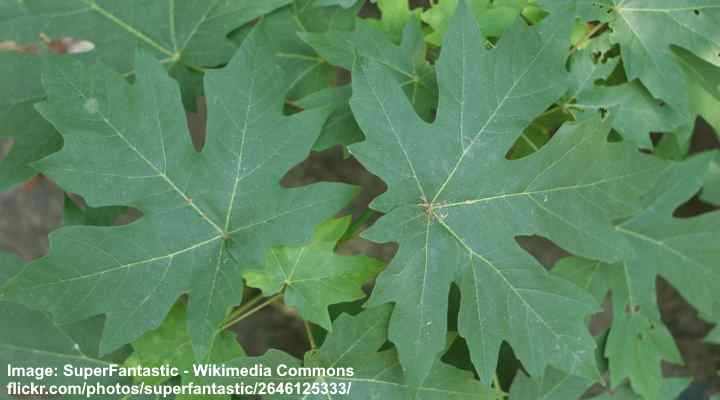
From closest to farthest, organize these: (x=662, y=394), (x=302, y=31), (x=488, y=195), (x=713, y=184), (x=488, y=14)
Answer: (x=488, y=195)
(x=488, y=14)
(x=302, y=31)
(x=662, y=394)
(x=713, y=184)

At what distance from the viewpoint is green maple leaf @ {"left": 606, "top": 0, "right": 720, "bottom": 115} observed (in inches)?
58.6

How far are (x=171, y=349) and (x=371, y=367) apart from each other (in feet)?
1.53

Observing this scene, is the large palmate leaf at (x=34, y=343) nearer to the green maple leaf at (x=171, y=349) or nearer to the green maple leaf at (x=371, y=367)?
the green maple leaf at (x=171, y=349)

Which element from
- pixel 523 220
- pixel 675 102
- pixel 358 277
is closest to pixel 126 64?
pixel 358 277

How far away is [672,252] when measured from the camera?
168 cm

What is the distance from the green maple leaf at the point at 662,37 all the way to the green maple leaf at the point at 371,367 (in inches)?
32.5

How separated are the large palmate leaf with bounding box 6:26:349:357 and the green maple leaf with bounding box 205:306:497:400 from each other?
0.71 feet

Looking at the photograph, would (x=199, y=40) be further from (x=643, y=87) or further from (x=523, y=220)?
(x=643, y=87)

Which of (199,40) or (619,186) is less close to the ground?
(199,40)

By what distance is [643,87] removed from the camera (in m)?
1.57

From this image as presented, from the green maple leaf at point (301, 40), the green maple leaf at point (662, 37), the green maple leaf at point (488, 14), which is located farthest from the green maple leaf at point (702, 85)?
the green maple leaf at point (301, 40)

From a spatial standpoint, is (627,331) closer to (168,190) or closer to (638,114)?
(638,114)

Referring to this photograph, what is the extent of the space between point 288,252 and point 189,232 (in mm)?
223

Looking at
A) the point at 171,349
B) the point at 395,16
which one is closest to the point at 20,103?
the point at 171,349
